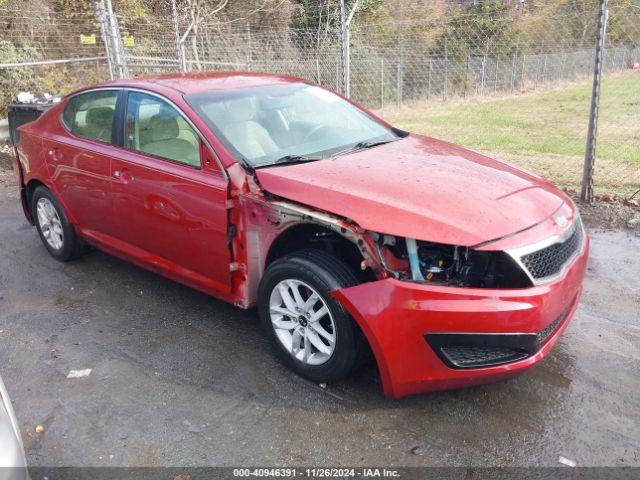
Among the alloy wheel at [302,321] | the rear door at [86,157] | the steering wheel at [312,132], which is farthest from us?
the rear door at [86,157]

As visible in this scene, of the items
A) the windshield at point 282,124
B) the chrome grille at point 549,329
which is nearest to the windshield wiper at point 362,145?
the windshield at point 282,124

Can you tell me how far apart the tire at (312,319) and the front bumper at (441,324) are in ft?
0.42

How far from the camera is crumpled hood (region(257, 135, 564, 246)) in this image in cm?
266

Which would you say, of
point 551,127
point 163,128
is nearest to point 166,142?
point 163,128

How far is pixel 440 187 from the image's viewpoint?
9.78 ft

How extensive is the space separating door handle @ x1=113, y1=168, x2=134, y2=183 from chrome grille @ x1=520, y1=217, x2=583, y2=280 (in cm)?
265

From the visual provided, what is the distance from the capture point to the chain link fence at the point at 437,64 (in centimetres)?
995

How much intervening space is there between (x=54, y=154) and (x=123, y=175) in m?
1.09

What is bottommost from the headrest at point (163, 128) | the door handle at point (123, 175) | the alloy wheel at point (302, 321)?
the alloy wheel at point (302, 321)

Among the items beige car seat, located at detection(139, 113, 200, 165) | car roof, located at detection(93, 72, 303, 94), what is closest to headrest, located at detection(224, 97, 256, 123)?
car roof, located at detection(93, 72, 303, 94)

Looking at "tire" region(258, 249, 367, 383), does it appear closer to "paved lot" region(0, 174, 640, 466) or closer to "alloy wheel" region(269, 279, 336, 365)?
"alloy wheel" region(269, 279, 336, 365)

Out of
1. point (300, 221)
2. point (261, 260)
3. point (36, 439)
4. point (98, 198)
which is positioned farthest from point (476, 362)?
point (98, 198)

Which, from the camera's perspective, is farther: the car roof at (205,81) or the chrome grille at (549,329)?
the car roof at (205,81)

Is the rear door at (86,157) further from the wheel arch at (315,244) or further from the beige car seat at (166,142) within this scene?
the wheel arch at (315,244)
